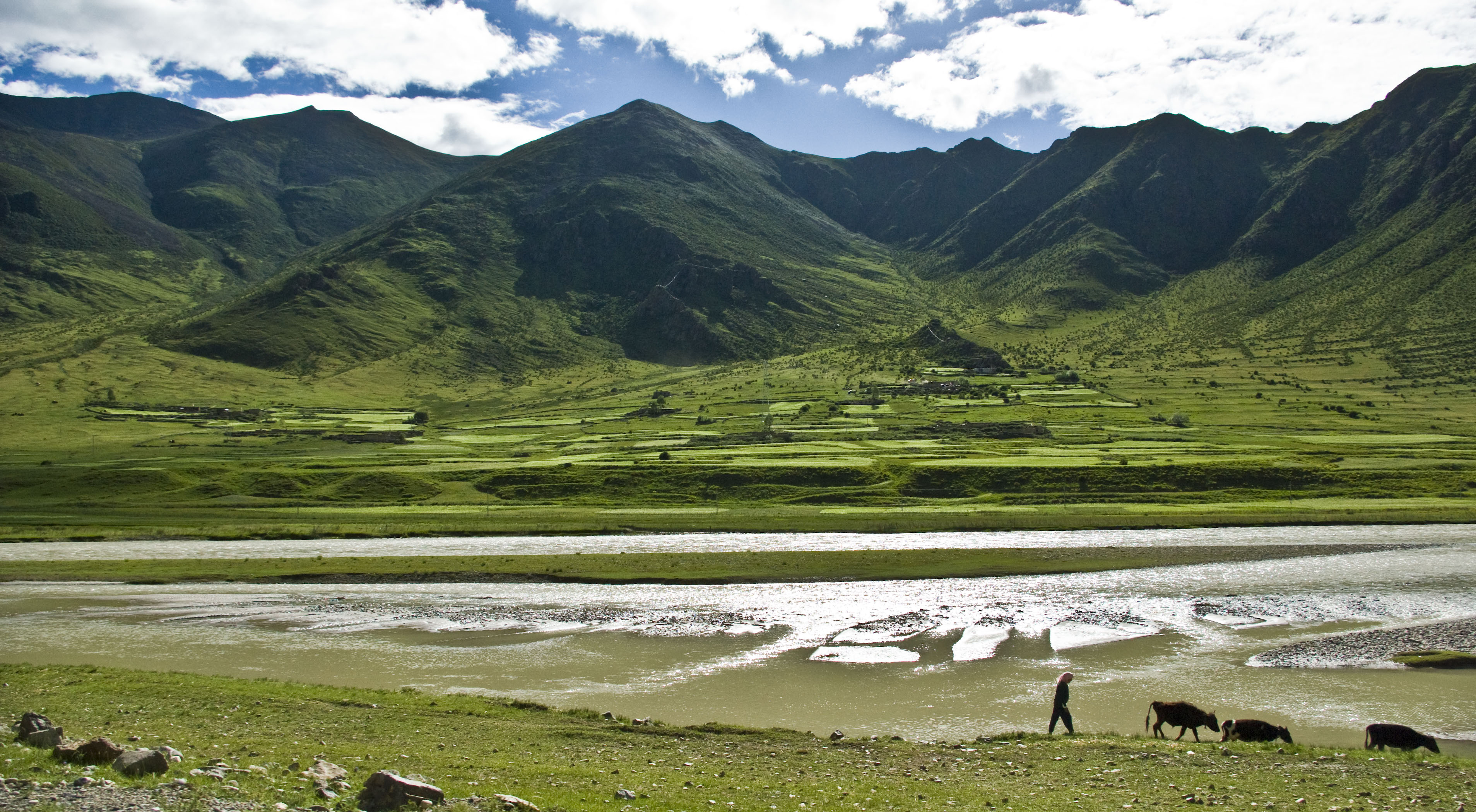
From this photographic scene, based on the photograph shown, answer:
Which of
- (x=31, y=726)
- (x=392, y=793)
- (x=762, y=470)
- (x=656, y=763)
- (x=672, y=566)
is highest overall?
(x=762, y=470)

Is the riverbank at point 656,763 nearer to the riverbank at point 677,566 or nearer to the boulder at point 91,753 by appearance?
the boulder at point 91,753

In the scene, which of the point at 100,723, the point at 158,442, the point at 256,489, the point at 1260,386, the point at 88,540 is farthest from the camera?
the point at 1260,386

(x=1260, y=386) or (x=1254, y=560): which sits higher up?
(x=1260, y=386)

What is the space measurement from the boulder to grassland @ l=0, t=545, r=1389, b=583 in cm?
3874

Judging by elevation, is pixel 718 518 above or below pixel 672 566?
above

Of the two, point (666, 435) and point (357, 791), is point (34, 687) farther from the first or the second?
point (666, 435)

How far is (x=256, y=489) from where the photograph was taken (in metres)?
96.1

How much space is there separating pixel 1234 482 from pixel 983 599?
52.1 metres

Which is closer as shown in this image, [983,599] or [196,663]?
[196,663]

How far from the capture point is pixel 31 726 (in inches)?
789

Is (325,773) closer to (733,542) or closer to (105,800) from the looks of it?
(105,800)

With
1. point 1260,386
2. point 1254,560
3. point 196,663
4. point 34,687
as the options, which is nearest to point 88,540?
point 196,663

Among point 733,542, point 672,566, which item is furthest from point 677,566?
point 733,542

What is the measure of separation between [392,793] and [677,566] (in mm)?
43479
